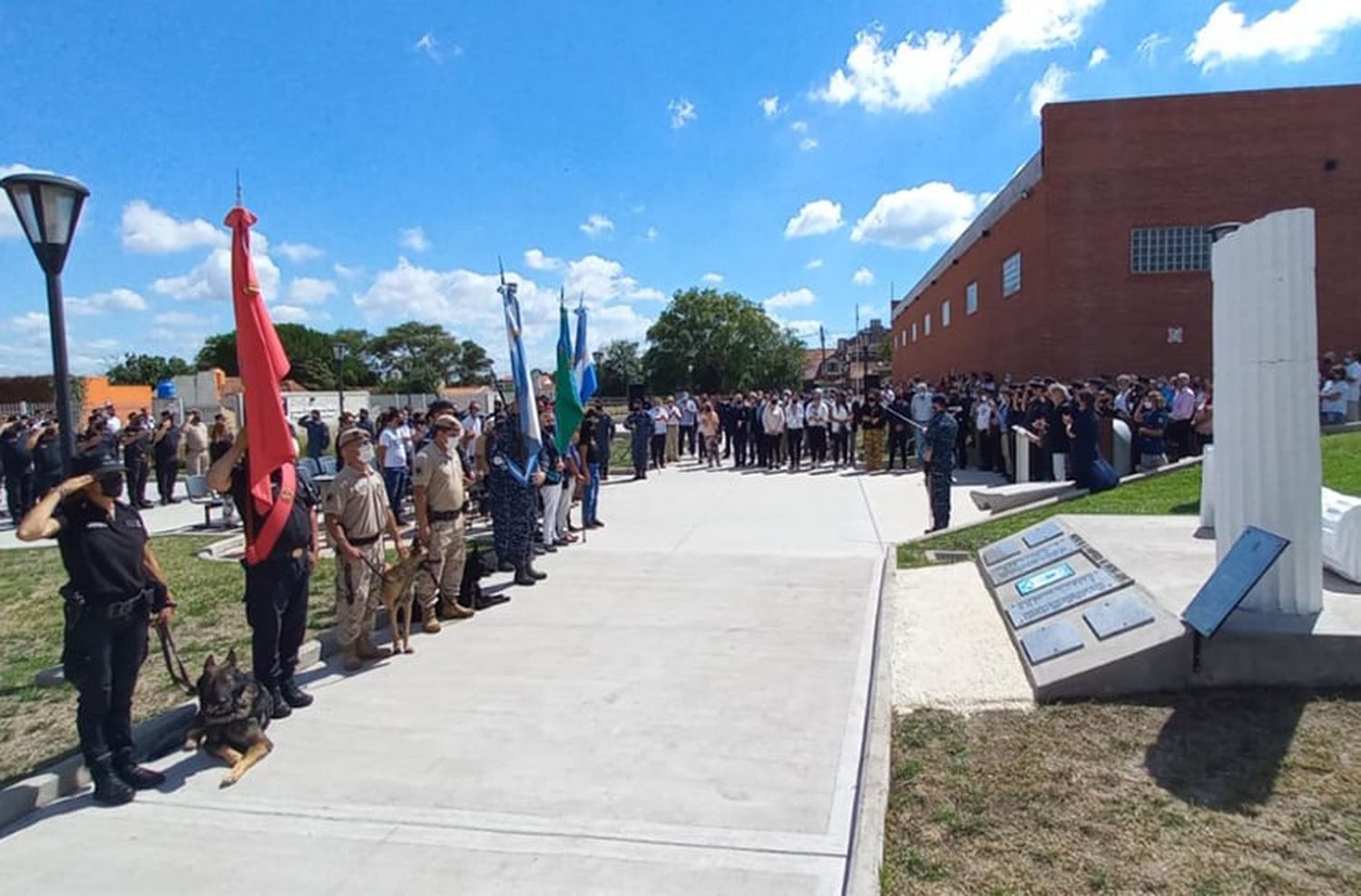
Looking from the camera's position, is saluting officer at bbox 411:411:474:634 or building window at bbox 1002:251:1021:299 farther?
building window at bbox 1002:251:1021:299

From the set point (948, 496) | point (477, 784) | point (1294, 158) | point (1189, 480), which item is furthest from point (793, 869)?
point (1294, 158)

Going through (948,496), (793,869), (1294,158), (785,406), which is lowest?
(793,869)

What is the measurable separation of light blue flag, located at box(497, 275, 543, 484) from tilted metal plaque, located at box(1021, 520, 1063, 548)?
5032 mm

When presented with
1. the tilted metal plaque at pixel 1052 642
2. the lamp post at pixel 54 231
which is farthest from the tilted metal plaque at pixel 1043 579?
the lamp post at pixel 54 231

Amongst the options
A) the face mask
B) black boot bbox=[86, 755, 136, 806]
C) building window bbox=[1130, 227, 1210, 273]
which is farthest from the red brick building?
black boot bbox=[86, 755, 136, 806]

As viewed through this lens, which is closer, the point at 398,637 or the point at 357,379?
the point at 398,637

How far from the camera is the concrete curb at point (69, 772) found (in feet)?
13.5

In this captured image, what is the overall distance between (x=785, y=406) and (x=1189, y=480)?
1010 cm

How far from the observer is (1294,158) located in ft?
72.1

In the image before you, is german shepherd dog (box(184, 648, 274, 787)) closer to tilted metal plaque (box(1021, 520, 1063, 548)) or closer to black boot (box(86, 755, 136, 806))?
black boot (box(86, 755, 136, 806))

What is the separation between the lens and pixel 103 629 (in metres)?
4.19

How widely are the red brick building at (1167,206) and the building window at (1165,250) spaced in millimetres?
27

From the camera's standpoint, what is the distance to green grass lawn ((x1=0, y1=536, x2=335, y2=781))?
5145 mm

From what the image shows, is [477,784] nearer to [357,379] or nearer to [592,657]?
[592,657]
